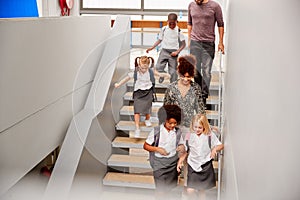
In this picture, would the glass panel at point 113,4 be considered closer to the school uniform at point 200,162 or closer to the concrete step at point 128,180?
the concrete step at point 128,180

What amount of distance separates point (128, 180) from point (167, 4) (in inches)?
37.1

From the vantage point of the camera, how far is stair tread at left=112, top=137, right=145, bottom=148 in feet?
6.21

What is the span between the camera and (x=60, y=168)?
73.8 inches

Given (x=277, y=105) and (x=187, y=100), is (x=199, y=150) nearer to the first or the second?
(x=187, y=100)

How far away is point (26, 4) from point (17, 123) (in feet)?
1.99

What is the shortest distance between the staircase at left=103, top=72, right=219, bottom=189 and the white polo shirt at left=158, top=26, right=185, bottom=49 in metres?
0.17

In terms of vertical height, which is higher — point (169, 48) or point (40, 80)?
point (169, 48)

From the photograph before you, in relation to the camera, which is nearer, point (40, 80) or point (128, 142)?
point (40, 80)

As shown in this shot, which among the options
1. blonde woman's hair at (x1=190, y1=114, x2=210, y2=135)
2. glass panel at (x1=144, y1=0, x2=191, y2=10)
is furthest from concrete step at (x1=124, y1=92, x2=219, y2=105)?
glass panel at (x1=144, y1=0, x2=191, y2=10)

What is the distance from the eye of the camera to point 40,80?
1700mm

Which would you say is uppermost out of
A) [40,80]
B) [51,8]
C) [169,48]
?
[51,8]

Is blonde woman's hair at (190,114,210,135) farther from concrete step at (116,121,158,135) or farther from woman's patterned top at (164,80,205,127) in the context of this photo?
concrete step at (116,121,158,135)

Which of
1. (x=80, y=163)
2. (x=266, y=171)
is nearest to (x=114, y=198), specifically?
(x=80, y=163)

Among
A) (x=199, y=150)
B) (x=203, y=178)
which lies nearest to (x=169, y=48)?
(x=199, y=150)
